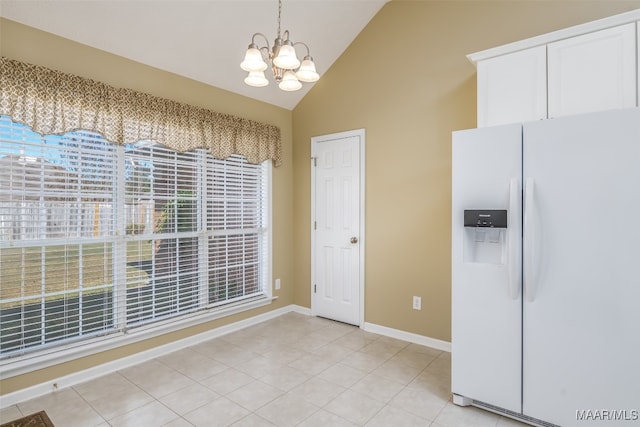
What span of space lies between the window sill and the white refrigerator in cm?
235

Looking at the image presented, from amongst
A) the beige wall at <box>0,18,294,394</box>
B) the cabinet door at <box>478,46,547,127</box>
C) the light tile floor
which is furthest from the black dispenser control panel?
the beige wall at <box>0,18,294,394</box>

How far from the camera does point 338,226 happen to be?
13.1 ft

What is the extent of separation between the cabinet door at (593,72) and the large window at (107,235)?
2.95 metres

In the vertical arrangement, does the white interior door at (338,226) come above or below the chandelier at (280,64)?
below

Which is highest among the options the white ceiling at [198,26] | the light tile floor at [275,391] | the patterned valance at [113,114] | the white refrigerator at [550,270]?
the white ceiling at [198,26]

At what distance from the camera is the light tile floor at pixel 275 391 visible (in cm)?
216

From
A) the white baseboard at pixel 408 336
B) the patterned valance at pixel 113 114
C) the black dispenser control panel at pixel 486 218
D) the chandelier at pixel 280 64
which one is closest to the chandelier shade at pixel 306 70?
the chandelier at pixel 280 64

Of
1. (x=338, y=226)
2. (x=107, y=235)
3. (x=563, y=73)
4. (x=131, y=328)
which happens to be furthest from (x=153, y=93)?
(x=563, y=73)

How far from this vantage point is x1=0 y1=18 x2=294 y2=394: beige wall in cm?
237

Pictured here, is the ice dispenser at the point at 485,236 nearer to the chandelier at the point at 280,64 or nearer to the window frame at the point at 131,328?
the chandelier at the point at 280,64

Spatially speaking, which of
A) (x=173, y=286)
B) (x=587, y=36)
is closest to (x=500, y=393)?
(x=587, y=36)

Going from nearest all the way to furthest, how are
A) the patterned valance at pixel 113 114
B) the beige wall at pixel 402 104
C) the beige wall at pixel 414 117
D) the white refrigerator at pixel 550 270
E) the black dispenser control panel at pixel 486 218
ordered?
the white refrigerator at pixel 550 270
the black dispenser control panel at pixel 486 218
the patterned valance at pixel 113 114
the beige wall at pixel 402 104
the beige wall at pixel 414 117

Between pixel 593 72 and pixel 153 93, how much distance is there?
3350 millimetres

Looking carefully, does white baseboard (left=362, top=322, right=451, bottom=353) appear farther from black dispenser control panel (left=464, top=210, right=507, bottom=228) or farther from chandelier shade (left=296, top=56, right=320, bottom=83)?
chandelier shade (left=296, top=56, right=320, bottom=83)
